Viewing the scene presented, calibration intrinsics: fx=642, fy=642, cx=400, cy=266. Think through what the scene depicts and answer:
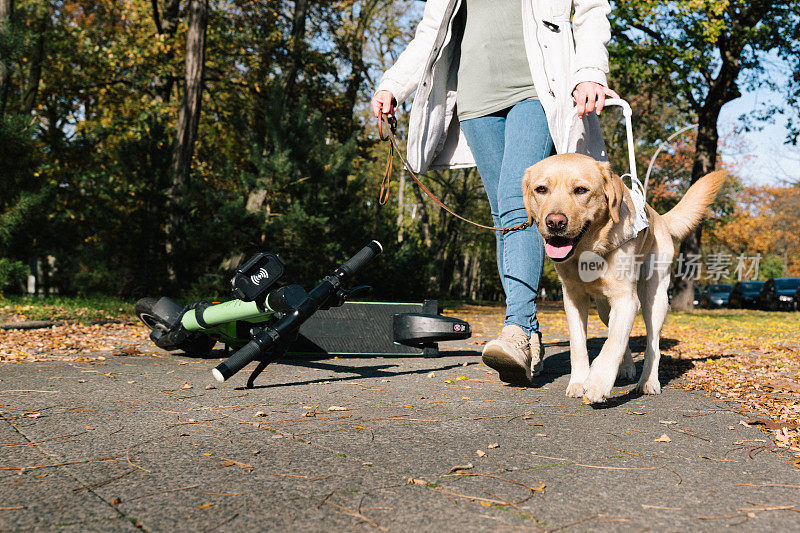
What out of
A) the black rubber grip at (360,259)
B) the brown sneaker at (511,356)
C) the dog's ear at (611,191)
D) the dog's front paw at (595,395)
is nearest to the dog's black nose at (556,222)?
the dog's ear at (611,191)

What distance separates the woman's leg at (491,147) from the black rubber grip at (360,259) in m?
0.90

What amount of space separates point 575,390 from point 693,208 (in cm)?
169

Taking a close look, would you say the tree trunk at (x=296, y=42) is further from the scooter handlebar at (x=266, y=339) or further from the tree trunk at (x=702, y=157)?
the scooter handlebar at (x=266, y=339)

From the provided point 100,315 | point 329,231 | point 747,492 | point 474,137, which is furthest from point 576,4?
point 329,231

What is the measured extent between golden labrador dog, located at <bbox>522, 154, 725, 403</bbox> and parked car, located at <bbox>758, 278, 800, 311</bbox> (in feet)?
101

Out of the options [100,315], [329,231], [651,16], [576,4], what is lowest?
[100,315]

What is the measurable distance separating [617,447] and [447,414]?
0.74 meters

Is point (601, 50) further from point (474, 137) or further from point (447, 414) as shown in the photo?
point (447, 414)

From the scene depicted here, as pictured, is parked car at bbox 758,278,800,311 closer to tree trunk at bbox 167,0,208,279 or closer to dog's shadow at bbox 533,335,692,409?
tree trunk at bbox 167,0,208,279

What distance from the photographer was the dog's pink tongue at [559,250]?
9.92ft

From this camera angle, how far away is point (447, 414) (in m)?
2.77

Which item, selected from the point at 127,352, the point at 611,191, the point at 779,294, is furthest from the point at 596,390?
the point at 779,294

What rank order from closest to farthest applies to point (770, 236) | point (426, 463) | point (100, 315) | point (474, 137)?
point (426, 463) < point (474, 137) < point (100, 315) < point (770, 236)

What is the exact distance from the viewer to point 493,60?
155 inches
